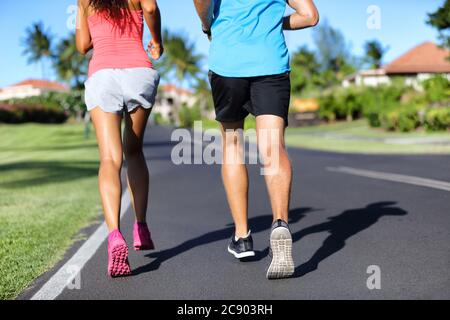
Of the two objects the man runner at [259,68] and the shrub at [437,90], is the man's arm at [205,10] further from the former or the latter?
the shrub at [437,90]

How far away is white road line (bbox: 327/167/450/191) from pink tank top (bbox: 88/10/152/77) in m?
5.01

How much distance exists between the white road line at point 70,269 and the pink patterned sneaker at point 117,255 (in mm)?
296

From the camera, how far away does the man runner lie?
3947 millimetres

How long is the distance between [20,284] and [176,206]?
12.7ft

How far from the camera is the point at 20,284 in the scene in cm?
392

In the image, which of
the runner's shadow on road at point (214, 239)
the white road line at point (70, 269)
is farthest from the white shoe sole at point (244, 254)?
the white road line at point (70, 269)

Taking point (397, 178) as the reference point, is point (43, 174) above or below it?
below

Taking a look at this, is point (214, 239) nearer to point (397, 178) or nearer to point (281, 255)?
point (281, 255)

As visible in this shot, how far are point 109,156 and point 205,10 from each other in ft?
3.51

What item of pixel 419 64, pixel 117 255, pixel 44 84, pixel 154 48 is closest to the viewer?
pixel 117 255

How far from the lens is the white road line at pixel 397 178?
8.41 metres

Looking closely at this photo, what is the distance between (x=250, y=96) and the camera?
4098 mm

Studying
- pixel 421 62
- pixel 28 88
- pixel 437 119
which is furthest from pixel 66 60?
pixel 437 119
